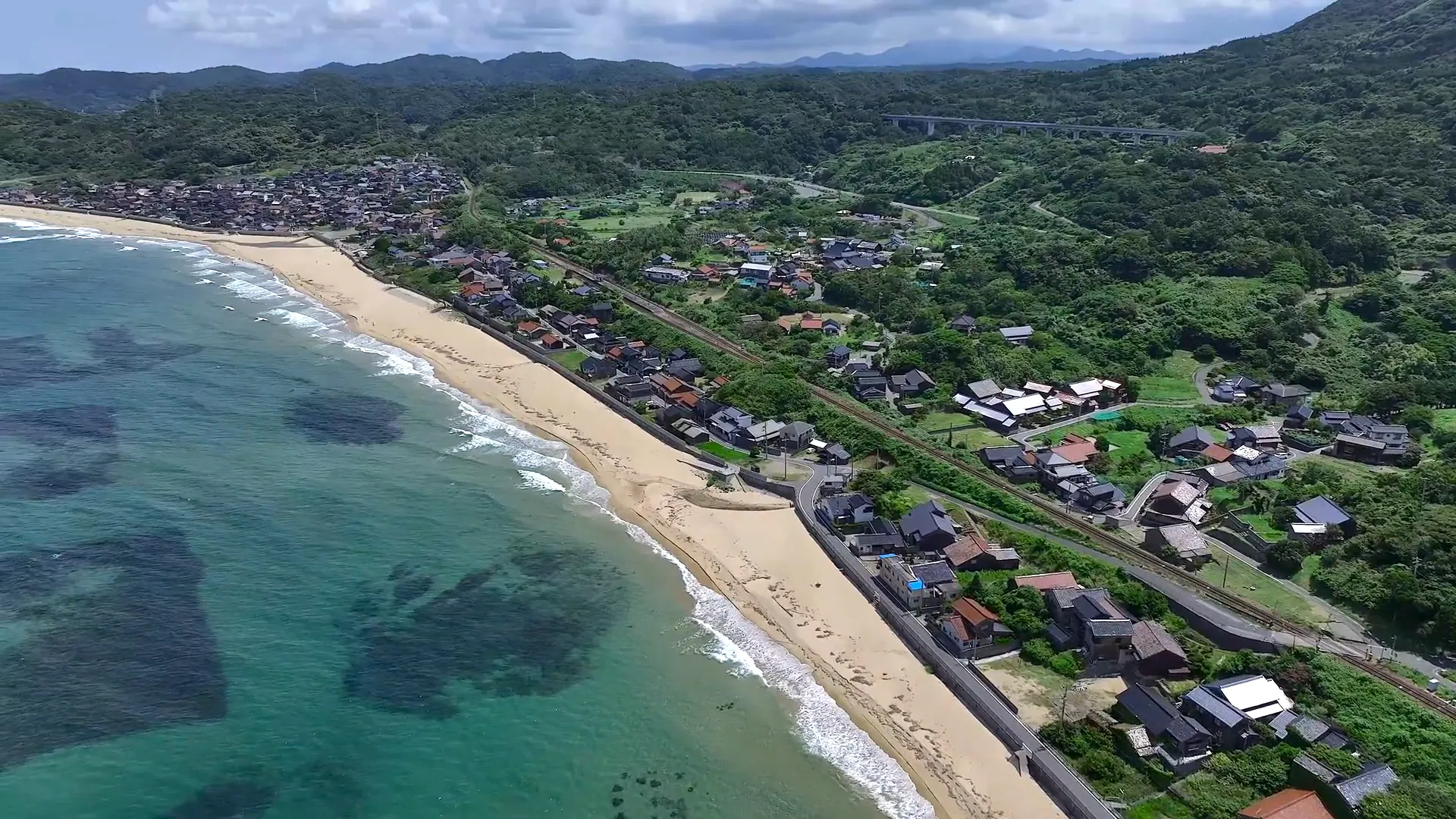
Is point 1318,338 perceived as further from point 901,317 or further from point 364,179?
point 364,179

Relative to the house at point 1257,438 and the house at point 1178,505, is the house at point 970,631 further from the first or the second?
the house at point 1257,438

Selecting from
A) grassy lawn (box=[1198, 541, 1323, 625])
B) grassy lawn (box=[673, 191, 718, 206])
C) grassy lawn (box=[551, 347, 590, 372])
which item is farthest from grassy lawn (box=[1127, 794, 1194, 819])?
grassy lawn (box=[673, 191, 718, 206])

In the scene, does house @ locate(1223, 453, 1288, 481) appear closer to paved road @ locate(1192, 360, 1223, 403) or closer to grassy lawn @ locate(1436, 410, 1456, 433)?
paved road @ locate(1192, 360, 1223, 403)

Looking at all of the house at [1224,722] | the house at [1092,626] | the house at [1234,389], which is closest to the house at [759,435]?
the house at [1092,626]

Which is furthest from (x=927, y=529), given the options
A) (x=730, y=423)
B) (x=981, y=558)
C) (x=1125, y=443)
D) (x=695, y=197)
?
(x=695, y=197)

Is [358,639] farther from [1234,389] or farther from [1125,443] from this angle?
[1234,389]

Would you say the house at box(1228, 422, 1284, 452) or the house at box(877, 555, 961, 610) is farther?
the house at box(1228, 422, 1284, 452)
